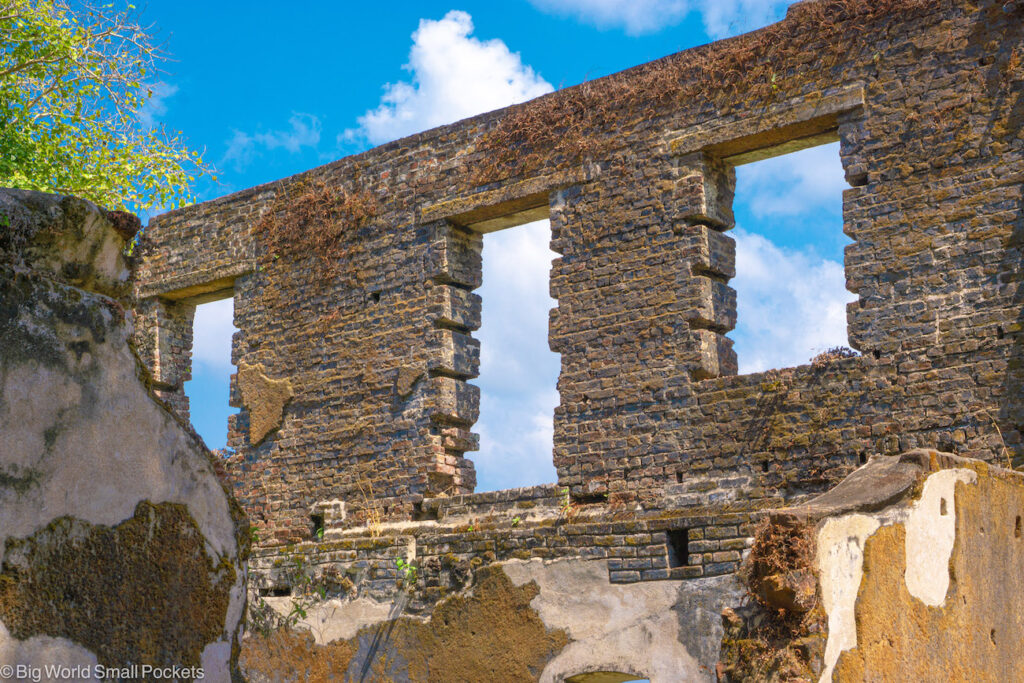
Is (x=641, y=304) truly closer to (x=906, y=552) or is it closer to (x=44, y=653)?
(x=906, y=552)

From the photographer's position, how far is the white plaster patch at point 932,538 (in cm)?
565

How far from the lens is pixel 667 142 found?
998cm

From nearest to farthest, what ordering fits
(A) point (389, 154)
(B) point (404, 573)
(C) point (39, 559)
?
(C) point (39, 559) → (B) point (404, 573) → (A) point (389, 154)

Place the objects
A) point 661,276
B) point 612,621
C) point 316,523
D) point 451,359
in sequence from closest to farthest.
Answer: point 612,621 → point 661,276 → point 451,359 → point 316,523

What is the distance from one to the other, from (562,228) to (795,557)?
580 centimetres

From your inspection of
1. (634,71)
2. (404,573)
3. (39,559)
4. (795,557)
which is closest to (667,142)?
(634,71)

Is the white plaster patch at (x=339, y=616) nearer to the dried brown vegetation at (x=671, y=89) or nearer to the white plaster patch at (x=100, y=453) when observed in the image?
the white plaster patch at (x=100, y=453)

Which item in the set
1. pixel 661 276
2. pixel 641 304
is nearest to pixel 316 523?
pixel 641 304

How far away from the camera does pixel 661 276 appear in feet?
32.0

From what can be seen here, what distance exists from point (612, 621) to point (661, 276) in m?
3.67

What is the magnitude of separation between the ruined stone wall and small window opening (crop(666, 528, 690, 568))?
7.15ft

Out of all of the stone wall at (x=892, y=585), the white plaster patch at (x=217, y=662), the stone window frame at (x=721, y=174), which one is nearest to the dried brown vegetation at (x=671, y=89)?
the stone window frame at (x=721, y=174)

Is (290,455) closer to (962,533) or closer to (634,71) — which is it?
(634,71)

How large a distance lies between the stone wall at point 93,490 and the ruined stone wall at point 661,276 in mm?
5233
